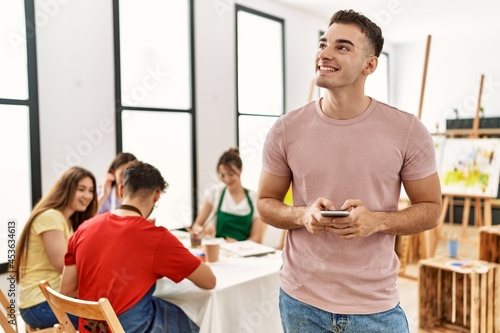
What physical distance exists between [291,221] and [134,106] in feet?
10.3

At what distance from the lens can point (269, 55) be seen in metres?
5.44

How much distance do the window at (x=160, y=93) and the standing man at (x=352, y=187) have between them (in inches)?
118

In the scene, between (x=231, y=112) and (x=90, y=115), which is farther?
(x=231, y=112)

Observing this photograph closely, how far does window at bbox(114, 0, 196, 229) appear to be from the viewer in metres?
4.05

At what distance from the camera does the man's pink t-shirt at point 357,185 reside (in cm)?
121

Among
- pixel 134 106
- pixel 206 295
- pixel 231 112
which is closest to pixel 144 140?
pixel 134 106

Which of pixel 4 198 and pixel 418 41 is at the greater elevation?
pixel 418 41

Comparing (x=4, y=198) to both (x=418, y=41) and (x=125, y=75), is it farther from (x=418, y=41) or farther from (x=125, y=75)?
(x=418, y=41)

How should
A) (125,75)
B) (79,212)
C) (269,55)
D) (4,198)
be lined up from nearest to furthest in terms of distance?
(79,212), (4,198), (125,75), (269,55)

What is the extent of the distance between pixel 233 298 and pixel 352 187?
1.03 meters

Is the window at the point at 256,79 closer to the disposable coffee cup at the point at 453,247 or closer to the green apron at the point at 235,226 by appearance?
the green apron at the point at 235,226

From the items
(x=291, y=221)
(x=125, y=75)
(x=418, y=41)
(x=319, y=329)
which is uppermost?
(x=418, y=41)

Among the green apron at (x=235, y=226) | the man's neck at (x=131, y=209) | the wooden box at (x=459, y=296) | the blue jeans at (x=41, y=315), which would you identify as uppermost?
the man's neck at (x=131, y=209)

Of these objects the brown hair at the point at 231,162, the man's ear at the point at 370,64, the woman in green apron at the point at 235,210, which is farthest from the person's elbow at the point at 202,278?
the brown hair at the point at 231,162
